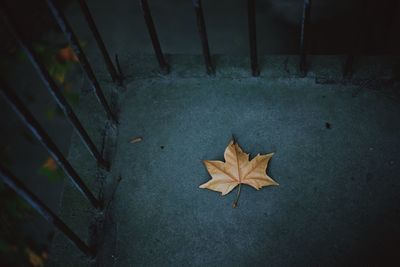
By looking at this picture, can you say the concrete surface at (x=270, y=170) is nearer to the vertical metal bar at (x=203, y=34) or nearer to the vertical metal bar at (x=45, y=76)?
the vertical metal bar at (x=203, y=34)

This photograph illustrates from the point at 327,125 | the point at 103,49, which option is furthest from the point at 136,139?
the point at 327,125

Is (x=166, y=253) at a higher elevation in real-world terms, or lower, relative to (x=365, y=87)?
lower

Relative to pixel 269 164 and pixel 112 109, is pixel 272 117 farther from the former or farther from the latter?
pixel 112 109

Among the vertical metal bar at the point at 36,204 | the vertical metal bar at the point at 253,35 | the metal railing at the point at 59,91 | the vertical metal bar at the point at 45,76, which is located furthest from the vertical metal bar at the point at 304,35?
the vertical metal bar at the point at 36,204

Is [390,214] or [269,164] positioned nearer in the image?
[390,214]

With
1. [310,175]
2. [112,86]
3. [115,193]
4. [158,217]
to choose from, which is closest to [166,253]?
[158,217]

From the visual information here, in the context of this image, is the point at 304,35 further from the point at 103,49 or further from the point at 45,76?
the point at 45,76

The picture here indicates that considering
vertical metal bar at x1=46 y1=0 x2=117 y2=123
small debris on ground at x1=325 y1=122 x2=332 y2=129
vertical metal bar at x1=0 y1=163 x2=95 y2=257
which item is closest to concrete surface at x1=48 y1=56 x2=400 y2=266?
small debris on ground at x1=325 y1=122 x2=332 y2=129
